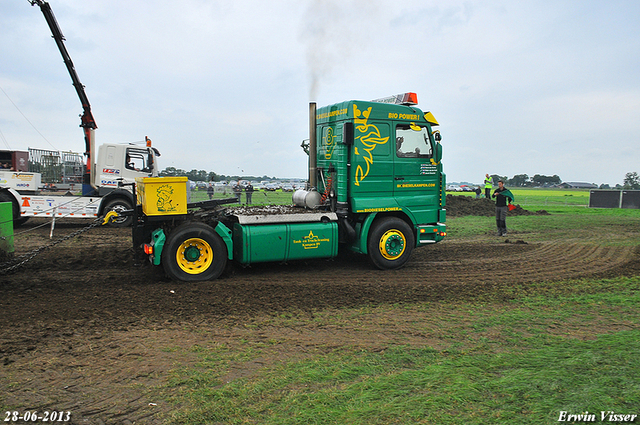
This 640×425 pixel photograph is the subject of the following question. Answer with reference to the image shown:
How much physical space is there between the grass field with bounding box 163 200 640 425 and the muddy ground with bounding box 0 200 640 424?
0.21 metres

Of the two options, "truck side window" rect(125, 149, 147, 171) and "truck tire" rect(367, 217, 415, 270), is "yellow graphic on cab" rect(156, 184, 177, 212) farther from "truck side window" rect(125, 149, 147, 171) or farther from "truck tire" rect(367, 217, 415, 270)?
"truck side window" rect(125, 149, 147, 171)

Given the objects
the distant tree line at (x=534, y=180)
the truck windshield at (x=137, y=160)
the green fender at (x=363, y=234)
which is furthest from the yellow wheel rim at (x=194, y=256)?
the distant tree line at (x=534, y=180)

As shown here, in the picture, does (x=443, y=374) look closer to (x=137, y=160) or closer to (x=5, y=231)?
(x=5, y=231)

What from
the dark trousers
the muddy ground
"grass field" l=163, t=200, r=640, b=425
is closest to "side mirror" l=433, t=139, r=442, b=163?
the muddy ground

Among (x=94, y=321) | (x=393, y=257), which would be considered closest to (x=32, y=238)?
(x=94, y=321)

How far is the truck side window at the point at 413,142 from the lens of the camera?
890cm

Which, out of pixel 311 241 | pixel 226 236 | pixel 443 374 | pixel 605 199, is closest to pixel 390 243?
pixel 311 241

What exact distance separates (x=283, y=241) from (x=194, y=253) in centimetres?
161

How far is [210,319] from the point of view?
5695 mm

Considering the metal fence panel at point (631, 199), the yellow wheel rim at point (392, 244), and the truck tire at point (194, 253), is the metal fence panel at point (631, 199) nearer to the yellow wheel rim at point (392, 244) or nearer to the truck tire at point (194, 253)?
the yellow wheel rim at point (392, 244)

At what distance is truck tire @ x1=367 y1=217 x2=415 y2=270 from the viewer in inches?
346

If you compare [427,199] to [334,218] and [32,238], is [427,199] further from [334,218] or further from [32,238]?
[32,238]

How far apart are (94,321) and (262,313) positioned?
83.0 inches

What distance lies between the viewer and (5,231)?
26.9 feet
